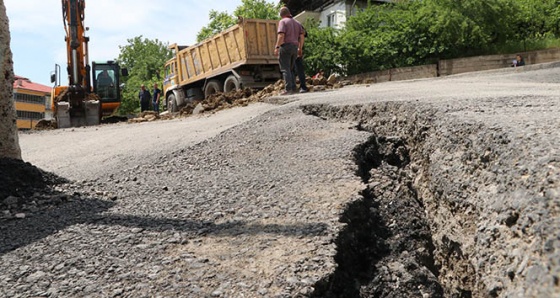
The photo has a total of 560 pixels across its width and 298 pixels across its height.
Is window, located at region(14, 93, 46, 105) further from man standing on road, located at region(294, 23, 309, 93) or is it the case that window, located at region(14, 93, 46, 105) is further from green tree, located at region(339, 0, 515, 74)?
man standing on road, located at region(294, 23, 309, 93)

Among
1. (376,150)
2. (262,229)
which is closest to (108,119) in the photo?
(376,150)

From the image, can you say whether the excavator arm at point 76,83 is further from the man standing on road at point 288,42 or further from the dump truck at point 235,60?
the man standing on road at point 288,42

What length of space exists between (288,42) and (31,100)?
6311cm

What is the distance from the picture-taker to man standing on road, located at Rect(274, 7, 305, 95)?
347 inches

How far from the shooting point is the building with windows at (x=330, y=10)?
2353 cm

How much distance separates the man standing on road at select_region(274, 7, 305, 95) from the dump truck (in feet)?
12.8

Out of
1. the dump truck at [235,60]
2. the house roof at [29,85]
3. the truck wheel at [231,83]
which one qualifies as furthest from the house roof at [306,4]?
the house roof at [29,85]

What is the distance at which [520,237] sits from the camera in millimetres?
1770

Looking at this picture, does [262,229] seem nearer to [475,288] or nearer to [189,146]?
[475,288]

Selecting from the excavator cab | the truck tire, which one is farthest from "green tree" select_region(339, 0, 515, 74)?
the excavator cab

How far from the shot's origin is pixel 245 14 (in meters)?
39.1

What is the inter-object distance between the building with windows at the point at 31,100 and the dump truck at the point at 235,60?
163ft

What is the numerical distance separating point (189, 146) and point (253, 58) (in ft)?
27.0

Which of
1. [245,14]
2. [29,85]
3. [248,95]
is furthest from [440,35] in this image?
[29,85]
